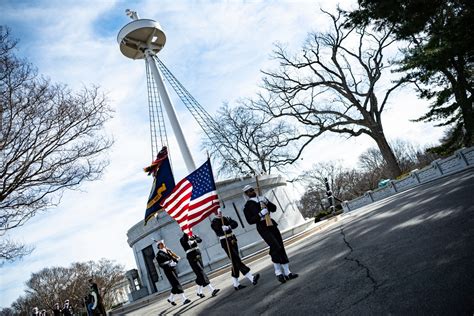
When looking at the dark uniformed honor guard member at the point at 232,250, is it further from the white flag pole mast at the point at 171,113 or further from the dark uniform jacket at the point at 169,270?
the white flag pole mast at the point at 171,113

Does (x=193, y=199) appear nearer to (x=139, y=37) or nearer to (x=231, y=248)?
(x=231, y=248)

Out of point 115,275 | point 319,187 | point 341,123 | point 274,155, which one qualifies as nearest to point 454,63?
point 341,123

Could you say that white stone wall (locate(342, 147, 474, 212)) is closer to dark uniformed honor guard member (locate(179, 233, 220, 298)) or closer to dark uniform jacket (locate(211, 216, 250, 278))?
dark uniform jacket (locate(211, 216, 250, 278))

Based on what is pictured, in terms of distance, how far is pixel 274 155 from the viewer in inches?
1094

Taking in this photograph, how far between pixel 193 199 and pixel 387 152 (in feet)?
72.9

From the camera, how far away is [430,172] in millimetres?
19000

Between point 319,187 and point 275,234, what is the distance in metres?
51.7

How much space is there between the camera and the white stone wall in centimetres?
1542

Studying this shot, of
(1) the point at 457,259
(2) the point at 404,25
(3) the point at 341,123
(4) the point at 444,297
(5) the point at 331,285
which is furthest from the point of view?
(3) the point at 341,123

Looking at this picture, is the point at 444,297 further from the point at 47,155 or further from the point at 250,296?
the point at 47,155

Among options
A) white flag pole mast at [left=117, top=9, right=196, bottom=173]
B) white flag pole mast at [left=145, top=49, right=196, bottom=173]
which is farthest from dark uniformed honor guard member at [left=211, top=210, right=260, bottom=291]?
white flag pole mast at [left=117, top=9, right=196, bottom=173]

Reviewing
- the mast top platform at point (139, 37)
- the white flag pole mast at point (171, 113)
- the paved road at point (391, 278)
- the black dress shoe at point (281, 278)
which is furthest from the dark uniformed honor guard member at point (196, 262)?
the mast top platform at point (139, 37)

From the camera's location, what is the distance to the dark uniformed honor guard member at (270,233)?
6.03m

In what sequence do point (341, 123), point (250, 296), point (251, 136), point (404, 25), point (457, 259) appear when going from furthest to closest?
point (251, 136)
point (341, 123)
point (404, 25)
point (250, 296)
point (457, 259)
